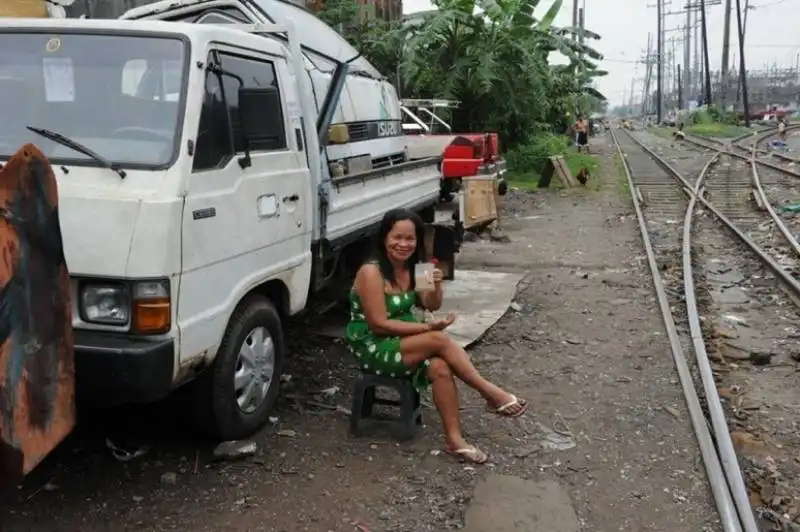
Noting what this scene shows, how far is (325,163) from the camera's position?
5.59 meters

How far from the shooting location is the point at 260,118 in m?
4.61

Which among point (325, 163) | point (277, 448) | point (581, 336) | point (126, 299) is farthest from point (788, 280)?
point (126, 299)

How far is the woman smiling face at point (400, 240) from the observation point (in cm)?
457

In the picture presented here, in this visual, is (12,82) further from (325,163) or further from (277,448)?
(277,448)

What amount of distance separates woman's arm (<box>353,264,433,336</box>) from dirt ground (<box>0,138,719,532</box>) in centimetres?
75

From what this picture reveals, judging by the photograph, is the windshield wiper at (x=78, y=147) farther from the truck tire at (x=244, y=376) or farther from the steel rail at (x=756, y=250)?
the steel rail at (x=756, y=250)

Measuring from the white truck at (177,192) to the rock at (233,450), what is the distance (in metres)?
0.06

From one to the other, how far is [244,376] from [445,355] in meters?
1.11

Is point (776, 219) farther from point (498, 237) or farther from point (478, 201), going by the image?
point (478, 201)

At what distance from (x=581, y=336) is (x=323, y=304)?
229cm

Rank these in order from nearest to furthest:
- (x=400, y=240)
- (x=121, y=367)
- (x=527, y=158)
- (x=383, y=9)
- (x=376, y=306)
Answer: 1. (x=121, y=367)
2. (x=376, y=306)
3. (x=400, y=240)
4. (x=527, y=158)
5. (x=383, y=9)

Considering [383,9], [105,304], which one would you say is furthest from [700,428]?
[383,9]

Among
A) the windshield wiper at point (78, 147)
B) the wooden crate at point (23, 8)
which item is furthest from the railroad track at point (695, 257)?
the wooden crate at point (23, 8)

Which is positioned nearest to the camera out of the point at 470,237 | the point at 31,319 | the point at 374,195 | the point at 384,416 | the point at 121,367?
the point at 31,319
